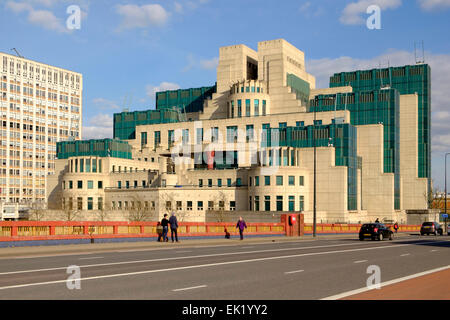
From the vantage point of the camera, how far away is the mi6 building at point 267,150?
10281 centimetres

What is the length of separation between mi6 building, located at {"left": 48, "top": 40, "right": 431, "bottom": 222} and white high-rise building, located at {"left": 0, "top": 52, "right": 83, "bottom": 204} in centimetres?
3321

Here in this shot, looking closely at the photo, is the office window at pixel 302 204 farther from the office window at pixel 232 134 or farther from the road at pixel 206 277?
the road at pixel 206 277

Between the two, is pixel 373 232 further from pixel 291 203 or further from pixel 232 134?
pixel 232 134

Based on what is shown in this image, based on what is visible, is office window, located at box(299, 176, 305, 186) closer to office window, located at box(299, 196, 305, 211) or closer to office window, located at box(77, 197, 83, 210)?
office window, located at box(299, 196, 305, 211)

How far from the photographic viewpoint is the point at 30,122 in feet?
555

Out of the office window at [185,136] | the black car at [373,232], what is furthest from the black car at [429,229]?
the office window at [185,136]

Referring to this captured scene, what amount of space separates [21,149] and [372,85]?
98916 mm

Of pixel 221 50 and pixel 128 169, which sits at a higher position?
pixel 221 50

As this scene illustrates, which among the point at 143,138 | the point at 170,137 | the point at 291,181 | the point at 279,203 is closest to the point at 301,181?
the point at 291,181

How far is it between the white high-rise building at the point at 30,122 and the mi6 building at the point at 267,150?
3321 centimetres
